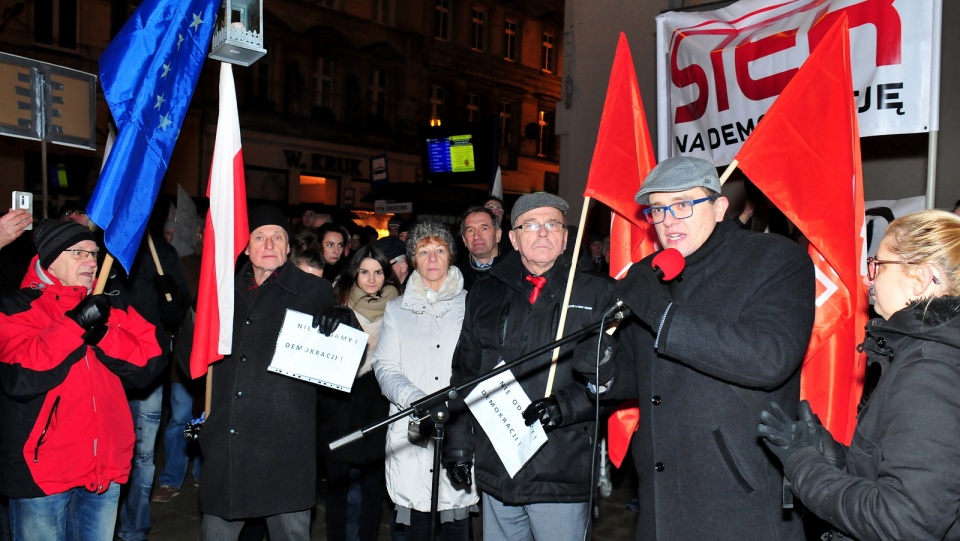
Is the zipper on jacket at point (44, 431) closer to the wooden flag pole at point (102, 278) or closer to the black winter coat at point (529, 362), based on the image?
the wooden flag pole at point (102, 278)

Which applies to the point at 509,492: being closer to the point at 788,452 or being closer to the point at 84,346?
the point at 788,452

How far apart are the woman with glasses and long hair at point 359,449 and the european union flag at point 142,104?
64.6 inches

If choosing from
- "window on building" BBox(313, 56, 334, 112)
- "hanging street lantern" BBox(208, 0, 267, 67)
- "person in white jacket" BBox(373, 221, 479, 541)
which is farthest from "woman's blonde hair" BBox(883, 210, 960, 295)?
"window on building" BBox(313, 56, 334, 112)

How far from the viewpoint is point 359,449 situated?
4996 millimetres

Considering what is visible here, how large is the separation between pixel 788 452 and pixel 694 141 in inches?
160

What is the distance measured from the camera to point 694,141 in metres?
5.98

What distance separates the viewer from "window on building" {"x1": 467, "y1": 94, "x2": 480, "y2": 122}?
111 ft

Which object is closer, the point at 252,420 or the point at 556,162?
the point at 252,420

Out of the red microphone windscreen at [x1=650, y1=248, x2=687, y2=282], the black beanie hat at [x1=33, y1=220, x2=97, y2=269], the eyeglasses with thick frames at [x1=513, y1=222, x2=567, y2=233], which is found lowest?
the red microphone windscreen at [x1=650, y1=248, x2=687, y2=282]

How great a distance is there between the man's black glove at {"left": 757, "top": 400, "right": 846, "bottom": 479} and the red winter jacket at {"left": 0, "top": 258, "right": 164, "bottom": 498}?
3.24 metres

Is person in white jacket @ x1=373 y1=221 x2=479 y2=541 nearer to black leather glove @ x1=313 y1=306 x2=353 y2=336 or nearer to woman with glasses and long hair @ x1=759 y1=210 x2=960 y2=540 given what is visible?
black leather glove @ x1=313 y1=306 x2=353 y2=336

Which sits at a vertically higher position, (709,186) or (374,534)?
(709,186)

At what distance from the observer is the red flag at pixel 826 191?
3.44 metres

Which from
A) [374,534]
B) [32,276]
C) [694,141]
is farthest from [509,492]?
[694,141]
